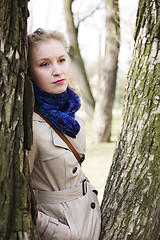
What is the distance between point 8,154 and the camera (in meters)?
1.36

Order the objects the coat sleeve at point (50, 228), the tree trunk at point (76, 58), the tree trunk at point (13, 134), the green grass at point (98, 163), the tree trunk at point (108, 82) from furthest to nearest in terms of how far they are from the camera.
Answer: the tree trunk at point (76, 58)
the tree trunk at point (108, 82)
the green grass at point (98, 163)
the coat sleeve at point (50, 228)
the tree trunk at point (13, 134)

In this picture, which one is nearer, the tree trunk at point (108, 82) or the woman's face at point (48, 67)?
the woman's face at point (48, 67)

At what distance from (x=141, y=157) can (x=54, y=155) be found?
0.61 meters

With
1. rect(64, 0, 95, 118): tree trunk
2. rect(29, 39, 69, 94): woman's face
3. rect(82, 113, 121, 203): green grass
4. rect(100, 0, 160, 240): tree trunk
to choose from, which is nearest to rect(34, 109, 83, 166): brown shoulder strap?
rect(29, 39, 69, 94): woman's face

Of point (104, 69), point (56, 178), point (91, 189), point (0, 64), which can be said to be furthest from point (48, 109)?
point (104, 69)

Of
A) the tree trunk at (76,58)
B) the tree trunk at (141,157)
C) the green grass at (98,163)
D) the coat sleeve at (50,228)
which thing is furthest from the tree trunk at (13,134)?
the tree trunk at (76,58)

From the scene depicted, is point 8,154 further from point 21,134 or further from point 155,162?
point 155,162

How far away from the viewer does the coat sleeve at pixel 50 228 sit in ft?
5.61

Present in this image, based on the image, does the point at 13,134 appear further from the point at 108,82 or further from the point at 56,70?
the point at 108,82

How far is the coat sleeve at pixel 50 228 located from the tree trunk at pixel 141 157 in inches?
16.0

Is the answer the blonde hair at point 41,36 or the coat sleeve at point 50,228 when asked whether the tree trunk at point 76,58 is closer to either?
the blonde hair at point 41,36

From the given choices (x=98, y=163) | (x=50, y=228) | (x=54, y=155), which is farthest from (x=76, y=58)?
(x=50, y=228)

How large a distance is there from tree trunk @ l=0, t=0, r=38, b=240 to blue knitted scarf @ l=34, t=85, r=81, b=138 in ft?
1.21

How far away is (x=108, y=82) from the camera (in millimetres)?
9328
